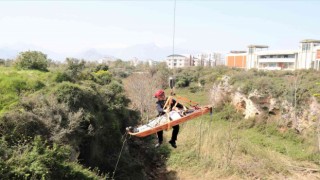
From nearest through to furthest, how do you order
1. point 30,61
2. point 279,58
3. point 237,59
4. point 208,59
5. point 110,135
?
1. point 110,135
2. point 30,61
3. point 279,58
4. point 237,59
5. point 208,59

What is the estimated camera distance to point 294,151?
2142 centimetres

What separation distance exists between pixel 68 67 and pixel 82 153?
7.32 metres

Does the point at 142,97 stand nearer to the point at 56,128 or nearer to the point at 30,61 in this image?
the point at 30,61

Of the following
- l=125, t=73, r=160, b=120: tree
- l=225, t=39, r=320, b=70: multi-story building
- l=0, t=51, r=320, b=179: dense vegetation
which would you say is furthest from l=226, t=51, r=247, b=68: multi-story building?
l=125, t=73, r=160, b=120: tree

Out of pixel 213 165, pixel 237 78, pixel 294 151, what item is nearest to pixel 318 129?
pixel 294 151

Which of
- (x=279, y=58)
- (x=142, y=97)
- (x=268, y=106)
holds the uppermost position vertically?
(x=279, y=58)

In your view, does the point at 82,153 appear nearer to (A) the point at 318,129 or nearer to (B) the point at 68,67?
(B) the point at 68,67

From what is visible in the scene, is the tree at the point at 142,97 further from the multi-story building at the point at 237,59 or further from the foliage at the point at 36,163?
the multi-story building at the point at 237,59

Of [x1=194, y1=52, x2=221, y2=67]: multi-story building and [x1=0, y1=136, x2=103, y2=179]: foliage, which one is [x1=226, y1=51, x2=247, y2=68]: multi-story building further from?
[x1=0, y1=136, x2=103, y2=179]: foliage

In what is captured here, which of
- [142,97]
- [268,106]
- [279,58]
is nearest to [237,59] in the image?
[279,58]

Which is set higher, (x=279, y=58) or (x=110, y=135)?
(x=279, y=58)

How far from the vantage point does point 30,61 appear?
16.4 meters

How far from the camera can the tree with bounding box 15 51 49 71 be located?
16.3 metres

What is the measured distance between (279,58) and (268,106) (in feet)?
82.4
